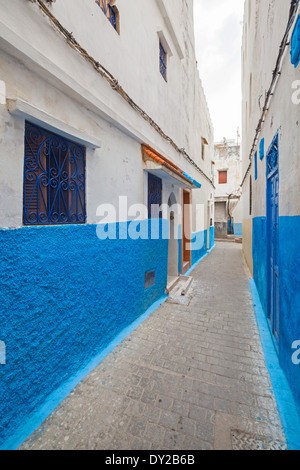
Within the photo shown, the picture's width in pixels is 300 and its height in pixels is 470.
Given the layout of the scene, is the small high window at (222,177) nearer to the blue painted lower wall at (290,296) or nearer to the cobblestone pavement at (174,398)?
the cobblestone pavement at (174,398)

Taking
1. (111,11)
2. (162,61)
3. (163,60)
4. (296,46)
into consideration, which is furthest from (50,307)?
(163,60)

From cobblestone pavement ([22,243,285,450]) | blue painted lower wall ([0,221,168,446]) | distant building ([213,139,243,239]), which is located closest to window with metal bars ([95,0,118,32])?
blue painted lower wall ([0,221,168,446])

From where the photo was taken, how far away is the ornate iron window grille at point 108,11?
3.39 metres

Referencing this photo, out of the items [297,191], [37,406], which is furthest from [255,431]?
[297,191]

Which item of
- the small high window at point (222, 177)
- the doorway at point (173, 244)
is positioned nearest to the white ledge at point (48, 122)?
the doorway at point (173, 244)

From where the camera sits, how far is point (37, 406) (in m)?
2.35

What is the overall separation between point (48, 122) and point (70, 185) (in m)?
0.76

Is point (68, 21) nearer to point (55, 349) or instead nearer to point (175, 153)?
point (55, 349)

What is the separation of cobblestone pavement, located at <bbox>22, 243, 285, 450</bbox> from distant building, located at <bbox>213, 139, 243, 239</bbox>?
67.7 feet

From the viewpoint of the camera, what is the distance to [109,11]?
11.9 feet

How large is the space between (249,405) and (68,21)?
505 cm

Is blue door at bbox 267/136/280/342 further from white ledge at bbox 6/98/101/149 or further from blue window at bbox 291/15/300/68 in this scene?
white ledge at bbox 6/98/101/149

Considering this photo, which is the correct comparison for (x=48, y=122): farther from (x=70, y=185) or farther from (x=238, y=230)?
(x=238, y=230)

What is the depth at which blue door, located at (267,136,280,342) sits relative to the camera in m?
3.61
